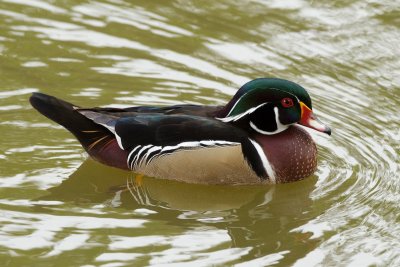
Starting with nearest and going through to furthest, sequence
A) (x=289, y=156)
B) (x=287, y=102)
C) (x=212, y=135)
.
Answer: (x=212, y=135) → (x=287, y=102) → (x=289, y=156)

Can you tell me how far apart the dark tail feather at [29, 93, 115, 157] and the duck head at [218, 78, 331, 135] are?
1.05 meters

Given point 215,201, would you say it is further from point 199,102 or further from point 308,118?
point 199,102

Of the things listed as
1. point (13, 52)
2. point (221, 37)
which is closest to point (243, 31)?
point (221, 37)

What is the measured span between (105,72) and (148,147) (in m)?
1.81

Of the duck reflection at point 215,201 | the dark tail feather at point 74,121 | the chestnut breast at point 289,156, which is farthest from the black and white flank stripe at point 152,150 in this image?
the chestnut breast at point 289,156

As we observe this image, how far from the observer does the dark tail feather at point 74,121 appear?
903 cm

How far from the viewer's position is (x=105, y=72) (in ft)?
34.6

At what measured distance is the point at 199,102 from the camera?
10117 mm

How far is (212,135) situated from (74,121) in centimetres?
123

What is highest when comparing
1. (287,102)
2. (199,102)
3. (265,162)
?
(287,102)

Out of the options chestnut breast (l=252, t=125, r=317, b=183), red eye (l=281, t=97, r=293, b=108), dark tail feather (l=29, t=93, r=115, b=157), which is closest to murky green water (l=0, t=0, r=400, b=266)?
chestnut breast (l=252, t=125, r=317, b=183)

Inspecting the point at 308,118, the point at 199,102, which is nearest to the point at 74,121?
the point at 199,102

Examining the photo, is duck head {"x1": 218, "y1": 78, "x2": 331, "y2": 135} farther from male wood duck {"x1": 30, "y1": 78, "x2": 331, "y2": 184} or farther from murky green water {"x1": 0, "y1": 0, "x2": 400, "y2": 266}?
murky green water {"x1": 0, "y1": 0, "x2": 400, "y2": 266}

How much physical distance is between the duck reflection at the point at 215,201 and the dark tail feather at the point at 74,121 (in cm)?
23
